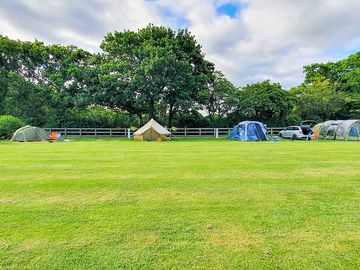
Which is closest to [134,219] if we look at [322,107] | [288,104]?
[288,104]

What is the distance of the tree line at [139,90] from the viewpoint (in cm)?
2244

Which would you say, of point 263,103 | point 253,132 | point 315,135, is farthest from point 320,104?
point 253,132

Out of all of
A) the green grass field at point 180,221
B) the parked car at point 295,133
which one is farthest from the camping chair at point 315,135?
the green grass field at point 180,221

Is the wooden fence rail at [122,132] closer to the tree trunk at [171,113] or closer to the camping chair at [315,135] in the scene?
the tree trunk at [171,113]

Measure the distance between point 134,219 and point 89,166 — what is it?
4.48m

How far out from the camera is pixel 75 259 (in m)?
2.38

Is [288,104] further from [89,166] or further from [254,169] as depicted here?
[89,166]

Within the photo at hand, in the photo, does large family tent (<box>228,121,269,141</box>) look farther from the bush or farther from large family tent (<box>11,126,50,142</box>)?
the bush

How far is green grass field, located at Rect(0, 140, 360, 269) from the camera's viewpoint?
2398 mm

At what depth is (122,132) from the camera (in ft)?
82.2

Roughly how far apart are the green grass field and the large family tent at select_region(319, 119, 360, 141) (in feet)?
50.8

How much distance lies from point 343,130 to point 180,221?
2018cm

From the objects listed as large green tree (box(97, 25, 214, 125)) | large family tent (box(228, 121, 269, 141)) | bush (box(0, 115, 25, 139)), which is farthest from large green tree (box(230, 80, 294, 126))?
bush (box(0, 115, 25, 139))

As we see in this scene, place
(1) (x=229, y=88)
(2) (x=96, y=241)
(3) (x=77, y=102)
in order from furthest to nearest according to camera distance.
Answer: (1) (x=229, y=88) → (3) (x=77, y=102) → (2) (x=96, y=241)
